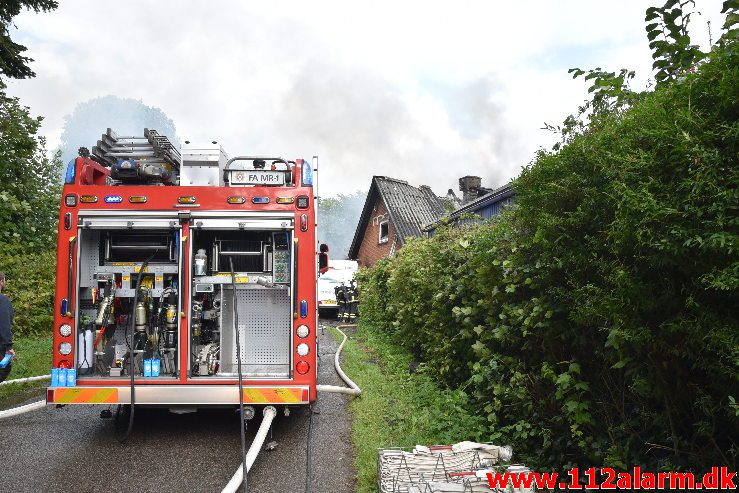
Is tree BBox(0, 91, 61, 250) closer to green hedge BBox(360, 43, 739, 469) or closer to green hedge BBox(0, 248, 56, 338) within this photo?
green hedge BBox(0, 248, 56, 338)

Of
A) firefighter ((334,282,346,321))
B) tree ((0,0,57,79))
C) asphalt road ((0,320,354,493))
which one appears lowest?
asphalt road ((0,320,354,493))

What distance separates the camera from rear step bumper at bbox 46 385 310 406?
537 cm

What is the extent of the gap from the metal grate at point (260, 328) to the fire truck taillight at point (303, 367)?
0.47 metres

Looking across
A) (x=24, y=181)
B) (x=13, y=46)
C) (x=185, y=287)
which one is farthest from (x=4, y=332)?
(x=24, y=181)

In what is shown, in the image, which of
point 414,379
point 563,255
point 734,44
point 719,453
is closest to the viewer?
point 734,44

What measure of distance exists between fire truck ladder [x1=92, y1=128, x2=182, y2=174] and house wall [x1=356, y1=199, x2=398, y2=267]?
1747cm

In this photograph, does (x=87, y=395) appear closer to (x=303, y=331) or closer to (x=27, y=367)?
(x=303, y=331)

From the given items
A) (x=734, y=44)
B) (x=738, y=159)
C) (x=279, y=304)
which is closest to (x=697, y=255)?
(x=738, y=159)

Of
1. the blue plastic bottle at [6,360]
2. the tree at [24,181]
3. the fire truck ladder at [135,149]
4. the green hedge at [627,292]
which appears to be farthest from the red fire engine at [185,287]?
the tree at [24,181]

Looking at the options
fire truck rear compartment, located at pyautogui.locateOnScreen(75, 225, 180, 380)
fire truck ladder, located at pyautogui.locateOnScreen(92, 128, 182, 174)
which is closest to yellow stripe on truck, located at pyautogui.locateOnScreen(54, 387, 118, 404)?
fire truck rear compartment, located at pyautogui.locateOnScreen(75, 225, 180, 380)

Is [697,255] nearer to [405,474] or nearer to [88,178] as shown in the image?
[405,474]

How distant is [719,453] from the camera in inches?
113

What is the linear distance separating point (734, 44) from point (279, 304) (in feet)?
15.6

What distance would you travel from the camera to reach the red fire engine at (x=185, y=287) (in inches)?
216
